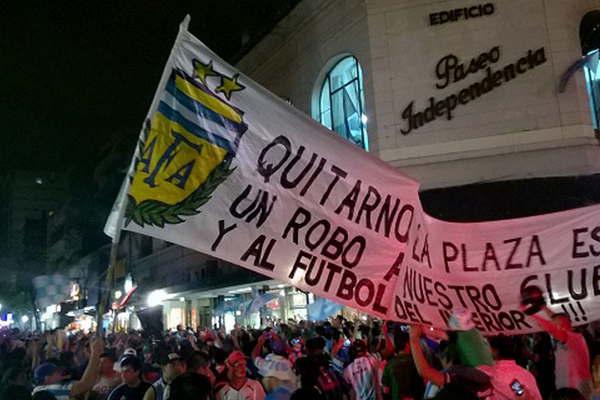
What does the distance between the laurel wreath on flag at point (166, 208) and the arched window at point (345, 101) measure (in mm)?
13611

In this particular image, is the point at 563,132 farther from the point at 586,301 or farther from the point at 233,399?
the point at 233,399

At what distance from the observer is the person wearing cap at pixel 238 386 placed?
6.18m

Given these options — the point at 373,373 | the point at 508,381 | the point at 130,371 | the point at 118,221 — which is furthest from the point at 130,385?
the point at 508,381

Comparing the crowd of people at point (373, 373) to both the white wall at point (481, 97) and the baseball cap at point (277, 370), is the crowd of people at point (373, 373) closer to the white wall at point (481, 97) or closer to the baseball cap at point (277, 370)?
the baseball cap at point (277, 370)

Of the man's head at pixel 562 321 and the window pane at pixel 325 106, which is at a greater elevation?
the window pane at pixel 325 106

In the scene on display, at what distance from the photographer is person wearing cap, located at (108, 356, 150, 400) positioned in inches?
238

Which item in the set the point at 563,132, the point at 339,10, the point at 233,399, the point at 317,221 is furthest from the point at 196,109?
the point at 339,10

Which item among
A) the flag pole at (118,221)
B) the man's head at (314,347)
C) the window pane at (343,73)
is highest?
the window pane at (343,73)

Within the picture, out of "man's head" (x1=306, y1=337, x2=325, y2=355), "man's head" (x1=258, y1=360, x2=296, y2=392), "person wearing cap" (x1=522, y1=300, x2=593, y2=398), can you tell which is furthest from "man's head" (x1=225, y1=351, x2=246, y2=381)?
"person wearing cap" (x1=522, y1=300, x2=593, y2=398)

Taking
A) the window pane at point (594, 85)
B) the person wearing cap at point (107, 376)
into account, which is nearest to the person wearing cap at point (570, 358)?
the person wearing cap at point (107, 376)

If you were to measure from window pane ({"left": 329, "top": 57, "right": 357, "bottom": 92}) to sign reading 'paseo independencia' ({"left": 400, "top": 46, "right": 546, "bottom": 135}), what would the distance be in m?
3.16

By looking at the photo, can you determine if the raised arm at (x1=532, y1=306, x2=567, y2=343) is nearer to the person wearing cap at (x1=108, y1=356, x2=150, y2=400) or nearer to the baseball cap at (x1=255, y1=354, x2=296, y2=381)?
the baseball cap at (x1=255, y1=354, x2=296, y2=381)

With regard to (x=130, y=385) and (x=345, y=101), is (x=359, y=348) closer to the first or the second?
(x=130, y=385)

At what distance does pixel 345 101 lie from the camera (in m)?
19.5
